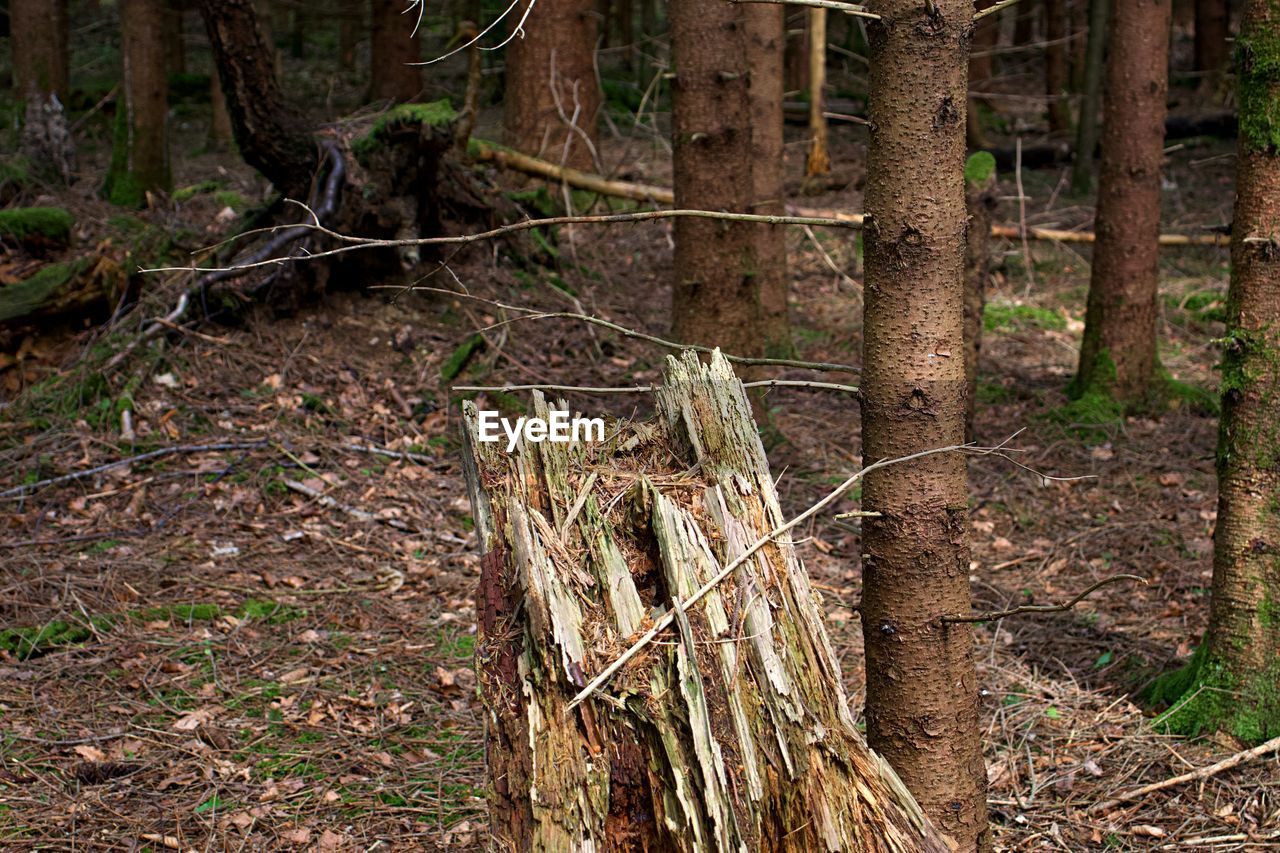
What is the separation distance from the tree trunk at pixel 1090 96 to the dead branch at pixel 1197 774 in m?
11.2

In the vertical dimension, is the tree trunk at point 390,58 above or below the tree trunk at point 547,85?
above

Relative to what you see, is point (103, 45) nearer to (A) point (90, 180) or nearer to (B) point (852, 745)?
(A) point (90, 180)

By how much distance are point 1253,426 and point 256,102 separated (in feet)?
21.6

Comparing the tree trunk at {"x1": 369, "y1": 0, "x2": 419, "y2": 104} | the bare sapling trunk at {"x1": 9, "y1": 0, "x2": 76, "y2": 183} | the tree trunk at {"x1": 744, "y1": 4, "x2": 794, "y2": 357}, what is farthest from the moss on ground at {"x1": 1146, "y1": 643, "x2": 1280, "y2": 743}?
the tree trunk at {"x1": 369, "y1": 0, "x2": 419, "y2": 104}

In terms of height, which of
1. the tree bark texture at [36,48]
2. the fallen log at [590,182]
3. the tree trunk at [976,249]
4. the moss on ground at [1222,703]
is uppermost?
the tree bark texture at [36,48]

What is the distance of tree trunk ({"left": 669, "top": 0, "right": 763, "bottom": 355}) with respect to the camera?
668 cm

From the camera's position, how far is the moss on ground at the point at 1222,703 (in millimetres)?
4270

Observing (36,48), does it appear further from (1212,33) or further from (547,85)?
(1212,33)

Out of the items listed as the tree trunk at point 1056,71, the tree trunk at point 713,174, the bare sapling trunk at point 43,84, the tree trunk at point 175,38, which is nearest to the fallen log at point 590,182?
the tree trunk at point 713,174

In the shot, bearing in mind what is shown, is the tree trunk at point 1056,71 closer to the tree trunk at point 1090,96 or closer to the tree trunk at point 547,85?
the tree trunk at point 1090,96

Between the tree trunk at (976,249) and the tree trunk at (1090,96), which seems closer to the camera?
the tree trunk at (976,249)

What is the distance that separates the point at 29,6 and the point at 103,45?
1098 cm

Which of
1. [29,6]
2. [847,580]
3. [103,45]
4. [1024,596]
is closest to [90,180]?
[29,6]

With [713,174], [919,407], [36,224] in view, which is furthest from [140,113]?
[919,407]
